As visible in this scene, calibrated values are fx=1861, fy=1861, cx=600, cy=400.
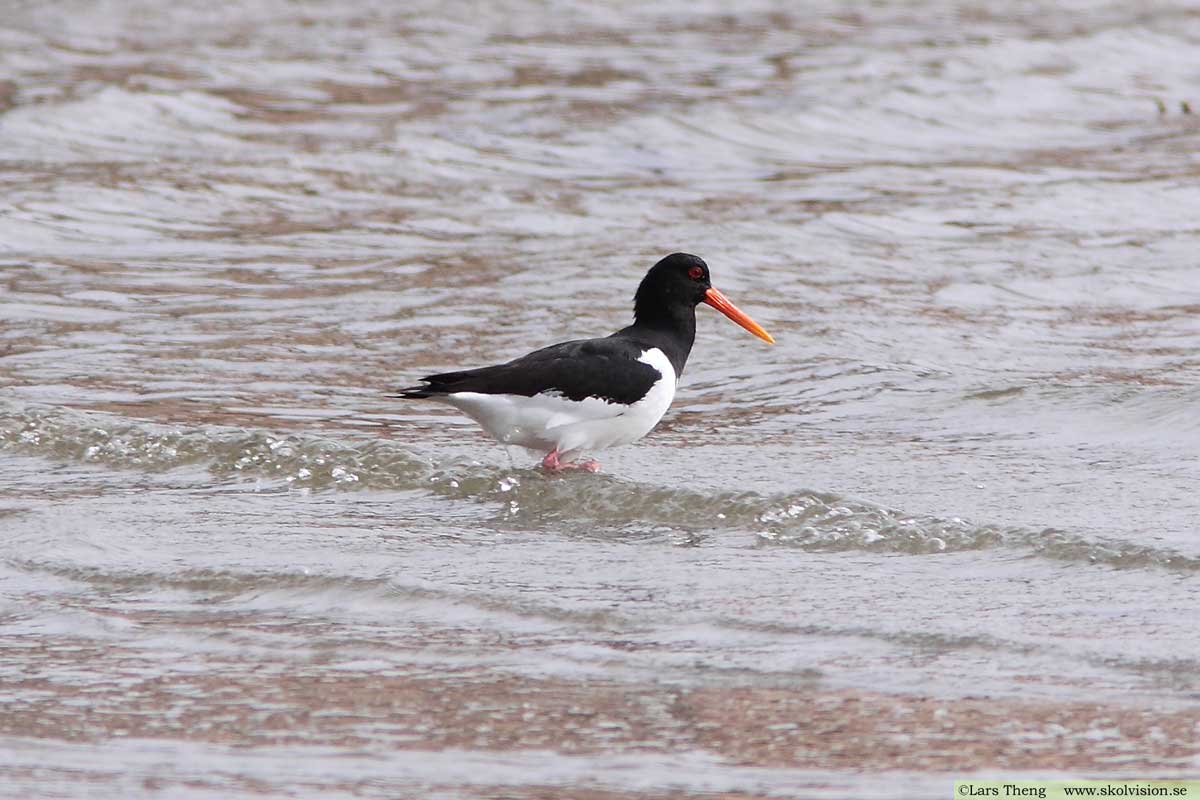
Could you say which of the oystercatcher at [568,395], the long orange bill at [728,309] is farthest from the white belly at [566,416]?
the long orange bill at [728,309]

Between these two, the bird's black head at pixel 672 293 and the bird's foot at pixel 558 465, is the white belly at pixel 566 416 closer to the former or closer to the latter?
the bird's foot at pixel 558 465

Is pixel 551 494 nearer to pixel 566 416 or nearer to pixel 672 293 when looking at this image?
pixel 566 416

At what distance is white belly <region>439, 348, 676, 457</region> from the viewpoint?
7801 millimetres

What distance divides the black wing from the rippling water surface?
44 centimetres

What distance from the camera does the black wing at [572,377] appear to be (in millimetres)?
7762

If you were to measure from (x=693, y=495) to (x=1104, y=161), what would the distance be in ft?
31.1

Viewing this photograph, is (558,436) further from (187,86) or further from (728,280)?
(187,86)

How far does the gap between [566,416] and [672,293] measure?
1078 mm

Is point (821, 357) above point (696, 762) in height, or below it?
below

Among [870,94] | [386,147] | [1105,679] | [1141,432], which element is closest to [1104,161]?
[870,94]

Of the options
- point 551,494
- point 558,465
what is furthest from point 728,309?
point 551,494

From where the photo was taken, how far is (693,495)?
763 centimetres

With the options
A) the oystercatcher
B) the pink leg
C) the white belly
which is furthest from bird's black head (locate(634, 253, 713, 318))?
the pink leg

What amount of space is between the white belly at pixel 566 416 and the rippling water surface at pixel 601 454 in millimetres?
225
